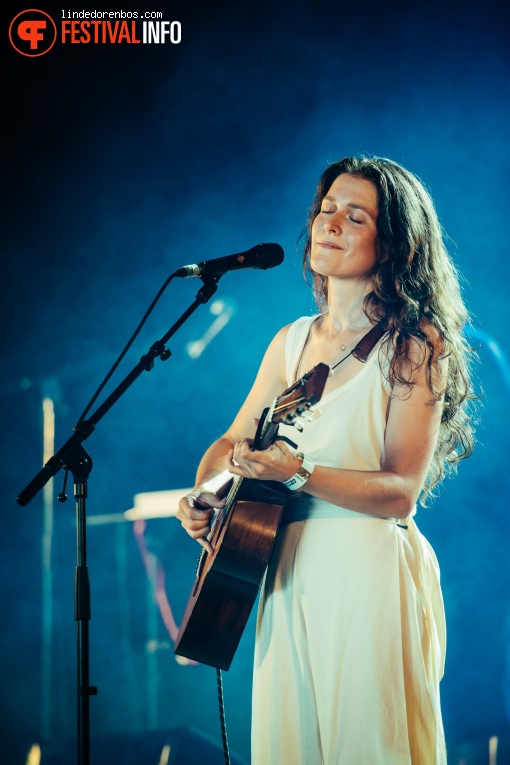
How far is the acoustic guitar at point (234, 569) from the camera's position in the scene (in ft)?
6.92

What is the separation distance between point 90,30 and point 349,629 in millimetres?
3604

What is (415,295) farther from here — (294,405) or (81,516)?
(81,516)

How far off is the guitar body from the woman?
0.34ft

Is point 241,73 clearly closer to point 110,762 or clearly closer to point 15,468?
point 15,468

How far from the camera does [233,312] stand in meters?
4.40

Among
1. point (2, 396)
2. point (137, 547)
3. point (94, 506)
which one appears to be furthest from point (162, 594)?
point (2, 396)

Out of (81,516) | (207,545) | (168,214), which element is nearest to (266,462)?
(207,545)

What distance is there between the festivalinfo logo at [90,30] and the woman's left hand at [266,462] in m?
3.18

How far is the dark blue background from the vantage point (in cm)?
424

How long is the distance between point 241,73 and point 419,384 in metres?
2.82

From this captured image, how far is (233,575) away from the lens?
7.02 feet

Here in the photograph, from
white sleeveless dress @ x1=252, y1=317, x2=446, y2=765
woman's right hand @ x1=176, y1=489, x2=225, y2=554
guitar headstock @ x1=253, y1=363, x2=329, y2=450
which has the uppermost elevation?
guitar headstock @ x1=253, y1=363, x2=329, y2=450

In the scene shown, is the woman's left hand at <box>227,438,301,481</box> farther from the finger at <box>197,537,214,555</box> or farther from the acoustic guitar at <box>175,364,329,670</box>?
the finger at <box>197,537,214,555</box>

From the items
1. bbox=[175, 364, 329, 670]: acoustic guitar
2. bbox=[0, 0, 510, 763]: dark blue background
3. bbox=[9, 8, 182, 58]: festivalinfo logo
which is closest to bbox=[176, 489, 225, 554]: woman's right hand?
bbox=[175, 364, 329, 670]: acoustic guitar
